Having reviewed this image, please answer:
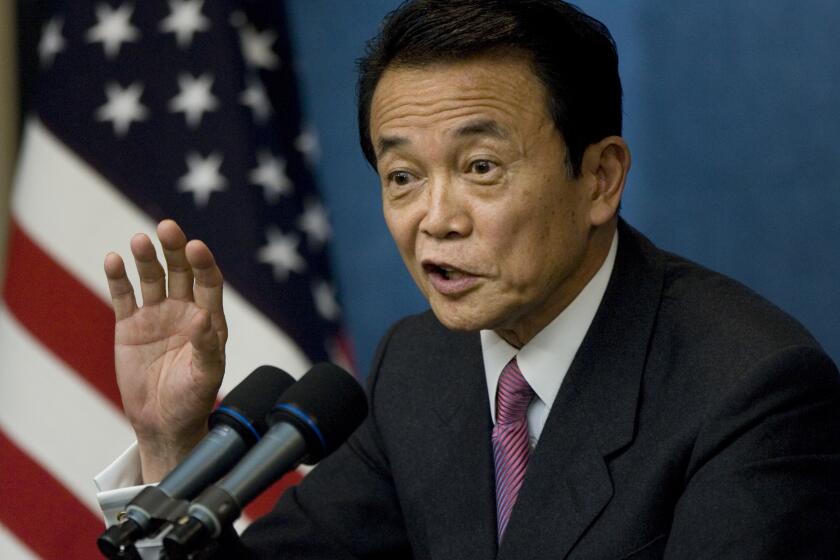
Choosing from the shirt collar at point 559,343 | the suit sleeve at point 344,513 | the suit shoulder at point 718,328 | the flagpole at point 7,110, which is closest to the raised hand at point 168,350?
the suit sleeve at point 344,513

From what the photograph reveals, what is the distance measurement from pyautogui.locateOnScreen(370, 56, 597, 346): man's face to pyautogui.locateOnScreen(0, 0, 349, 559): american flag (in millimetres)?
1039

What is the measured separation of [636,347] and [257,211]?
1.24m

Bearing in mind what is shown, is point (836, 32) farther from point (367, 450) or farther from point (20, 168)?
point (20, 168)

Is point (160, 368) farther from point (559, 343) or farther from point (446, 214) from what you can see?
point (559, 343)

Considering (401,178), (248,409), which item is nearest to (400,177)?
(401,178)

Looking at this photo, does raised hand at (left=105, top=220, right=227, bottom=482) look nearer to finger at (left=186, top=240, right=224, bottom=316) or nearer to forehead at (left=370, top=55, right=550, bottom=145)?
finger at (left=186, top=240, right=224, bottom=316)

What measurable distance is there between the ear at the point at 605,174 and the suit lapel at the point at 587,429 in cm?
13

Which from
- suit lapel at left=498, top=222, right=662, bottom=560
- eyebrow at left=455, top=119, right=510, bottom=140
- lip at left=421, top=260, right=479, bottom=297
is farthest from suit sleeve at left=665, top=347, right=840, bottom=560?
eyebrow at left=455, top=119, right=510, bottom=140

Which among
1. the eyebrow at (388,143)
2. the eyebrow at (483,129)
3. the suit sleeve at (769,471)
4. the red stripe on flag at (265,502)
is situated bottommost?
the suit sleeve at (769,471)

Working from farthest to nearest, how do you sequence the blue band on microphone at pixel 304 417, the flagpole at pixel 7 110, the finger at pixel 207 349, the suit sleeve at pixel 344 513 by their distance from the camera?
the flagpole at pixel 7 110 → the suit sleeve at pixel 344 513 → the finger at pixel 207 349 → the blue band on microphone at pixel 304 417

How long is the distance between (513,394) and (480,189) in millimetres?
395

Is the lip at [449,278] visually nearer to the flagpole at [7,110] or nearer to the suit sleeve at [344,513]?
the suit sleeve at [344,513]

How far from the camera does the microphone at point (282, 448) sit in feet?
3.94

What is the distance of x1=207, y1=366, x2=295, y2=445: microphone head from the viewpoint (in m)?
1.37
